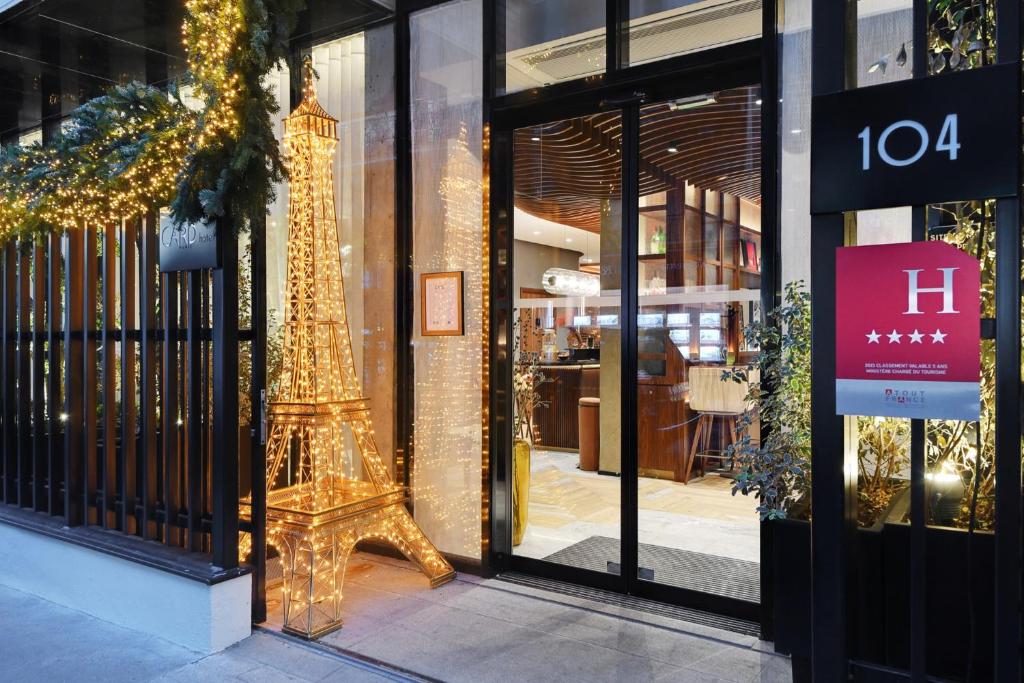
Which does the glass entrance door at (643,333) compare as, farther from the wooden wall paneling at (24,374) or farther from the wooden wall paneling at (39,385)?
the wooden wall paneling at (24,374)

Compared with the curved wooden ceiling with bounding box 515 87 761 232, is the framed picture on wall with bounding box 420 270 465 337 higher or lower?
lower

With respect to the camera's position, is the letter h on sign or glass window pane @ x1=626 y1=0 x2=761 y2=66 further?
glass window pane @ x1=626 y1=0 x2=761 y2=66

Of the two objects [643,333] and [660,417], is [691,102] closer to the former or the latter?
[643,333]

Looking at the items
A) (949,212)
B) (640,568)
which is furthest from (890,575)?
(640,568)

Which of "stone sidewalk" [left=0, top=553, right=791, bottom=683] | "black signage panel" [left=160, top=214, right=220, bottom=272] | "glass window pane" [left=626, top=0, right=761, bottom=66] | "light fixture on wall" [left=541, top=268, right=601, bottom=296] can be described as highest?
"glass window pane" [left=626, top=0, right=761, bottom=66]

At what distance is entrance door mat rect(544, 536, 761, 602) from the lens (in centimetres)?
356

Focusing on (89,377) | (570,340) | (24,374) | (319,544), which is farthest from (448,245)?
(24,374)

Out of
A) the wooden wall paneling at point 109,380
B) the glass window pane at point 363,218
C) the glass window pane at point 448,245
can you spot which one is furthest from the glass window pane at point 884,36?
the wooden wall paneling at point 109,380

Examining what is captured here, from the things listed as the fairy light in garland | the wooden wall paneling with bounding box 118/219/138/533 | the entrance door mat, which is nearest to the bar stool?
the entrance door mat

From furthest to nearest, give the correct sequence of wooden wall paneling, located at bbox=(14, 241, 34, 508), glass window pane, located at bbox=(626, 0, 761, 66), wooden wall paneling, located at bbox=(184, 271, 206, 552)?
wooden wall paneling, located at bbox=(14, 241, 34, 508) → glass window pane, located at bbox=(626, 0, 761, 66) → wooden wall paneling, located at bbox=(184, 271, 206, 552)

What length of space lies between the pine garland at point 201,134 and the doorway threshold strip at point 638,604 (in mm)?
2359

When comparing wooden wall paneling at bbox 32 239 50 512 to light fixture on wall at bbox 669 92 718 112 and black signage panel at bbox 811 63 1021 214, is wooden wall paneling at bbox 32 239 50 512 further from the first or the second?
black signage panel at bbox 811 63 1021 214

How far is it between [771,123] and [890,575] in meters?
1.94

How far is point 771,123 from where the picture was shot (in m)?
3.24
